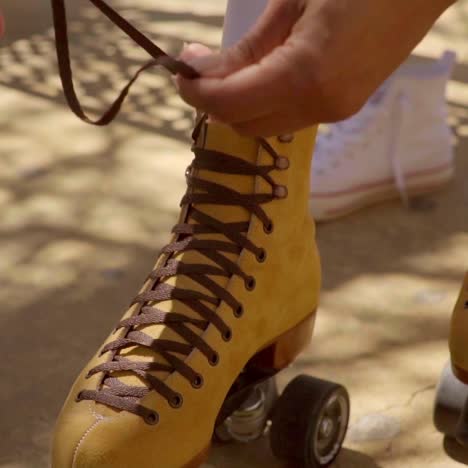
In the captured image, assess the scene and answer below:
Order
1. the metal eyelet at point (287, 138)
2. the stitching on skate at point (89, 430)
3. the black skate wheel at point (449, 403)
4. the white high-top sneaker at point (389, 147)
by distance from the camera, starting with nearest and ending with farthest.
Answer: the stitching on skate at point (89, 430) < the metal eyelet at point (287, 138) < the black skate wheel at point (449, 403) < the white high-top sneaker at point (389, 147)

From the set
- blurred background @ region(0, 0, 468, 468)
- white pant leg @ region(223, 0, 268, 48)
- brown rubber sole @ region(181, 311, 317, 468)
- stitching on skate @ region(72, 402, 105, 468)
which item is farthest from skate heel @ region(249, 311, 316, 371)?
white pant leg @ region(223, 0, 268, 48)

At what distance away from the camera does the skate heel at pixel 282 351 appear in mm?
1337

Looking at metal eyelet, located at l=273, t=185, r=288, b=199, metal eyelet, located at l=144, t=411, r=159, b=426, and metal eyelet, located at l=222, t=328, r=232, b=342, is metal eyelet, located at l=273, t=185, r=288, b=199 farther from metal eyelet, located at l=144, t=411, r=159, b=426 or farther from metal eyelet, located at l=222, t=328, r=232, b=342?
metal eyelet, located at l=144, t=411, r=159, b=426

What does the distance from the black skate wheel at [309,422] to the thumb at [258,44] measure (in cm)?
48

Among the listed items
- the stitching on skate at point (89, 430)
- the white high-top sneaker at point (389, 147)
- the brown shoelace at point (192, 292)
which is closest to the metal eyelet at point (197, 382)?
the brown shoelace at point (192, 292)

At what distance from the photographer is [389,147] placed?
2029mm

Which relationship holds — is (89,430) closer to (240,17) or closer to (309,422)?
(309,422)

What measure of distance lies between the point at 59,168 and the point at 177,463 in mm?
998

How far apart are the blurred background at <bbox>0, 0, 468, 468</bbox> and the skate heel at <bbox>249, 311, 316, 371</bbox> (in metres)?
0.11

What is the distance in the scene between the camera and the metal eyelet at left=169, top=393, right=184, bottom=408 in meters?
1.21

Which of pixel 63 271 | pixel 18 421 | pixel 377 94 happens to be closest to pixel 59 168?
pixel 63 271

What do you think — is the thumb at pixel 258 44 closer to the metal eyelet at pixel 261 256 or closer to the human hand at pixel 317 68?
the human hand at pixel 317 68

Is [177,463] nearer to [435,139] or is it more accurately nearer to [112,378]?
[112,378]

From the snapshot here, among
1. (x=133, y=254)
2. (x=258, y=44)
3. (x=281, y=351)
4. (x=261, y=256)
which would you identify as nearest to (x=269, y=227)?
(x=261, y=256)
